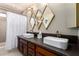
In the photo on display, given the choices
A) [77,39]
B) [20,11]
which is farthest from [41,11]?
[77,39]

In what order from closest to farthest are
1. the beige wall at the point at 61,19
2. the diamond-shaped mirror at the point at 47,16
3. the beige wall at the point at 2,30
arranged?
the beige wall at the point at 61,19
the diamond-shaped mirror at the point at 47,16
the beige wall at the point at 2,30

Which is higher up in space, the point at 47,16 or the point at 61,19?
the point at 47,16

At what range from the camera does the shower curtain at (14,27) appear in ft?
9.88

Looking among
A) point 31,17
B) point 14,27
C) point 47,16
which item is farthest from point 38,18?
point 14,27

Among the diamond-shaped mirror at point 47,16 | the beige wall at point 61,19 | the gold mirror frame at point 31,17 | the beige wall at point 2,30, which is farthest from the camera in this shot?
the gold mirror frame at point 31,17

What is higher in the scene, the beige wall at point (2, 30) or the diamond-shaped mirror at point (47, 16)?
the diamond-shaped mirror at point (47, 16)

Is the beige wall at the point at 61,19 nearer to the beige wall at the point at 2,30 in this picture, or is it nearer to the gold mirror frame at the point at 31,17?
the gold mirror frame at the point at 31,17

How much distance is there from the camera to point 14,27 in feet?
10.2

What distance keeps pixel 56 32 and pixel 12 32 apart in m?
1.63

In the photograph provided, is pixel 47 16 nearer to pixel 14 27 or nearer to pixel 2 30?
pixel 14 27

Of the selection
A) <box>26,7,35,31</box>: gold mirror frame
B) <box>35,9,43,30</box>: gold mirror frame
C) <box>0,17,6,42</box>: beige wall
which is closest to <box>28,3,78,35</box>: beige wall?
<box>35,9,43,30</box>: gold mirror frame

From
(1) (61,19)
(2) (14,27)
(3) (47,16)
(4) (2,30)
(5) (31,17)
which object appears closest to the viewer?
(1) (61,19)

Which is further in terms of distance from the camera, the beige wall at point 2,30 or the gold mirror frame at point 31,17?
the gold mirror frame at point 31,17

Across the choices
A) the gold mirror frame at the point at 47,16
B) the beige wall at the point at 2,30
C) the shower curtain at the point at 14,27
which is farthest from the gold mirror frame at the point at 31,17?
the beige wall at the point at 2,30
